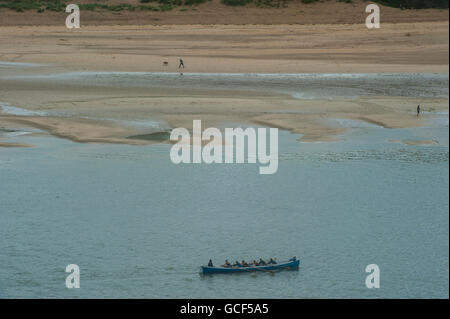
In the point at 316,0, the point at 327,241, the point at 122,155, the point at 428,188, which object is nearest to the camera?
the point at 327,241

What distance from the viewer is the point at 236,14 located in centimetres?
7362

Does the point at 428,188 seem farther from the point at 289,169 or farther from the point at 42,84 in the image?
the point at 42,84

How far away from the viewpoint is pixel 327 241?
89.4ft

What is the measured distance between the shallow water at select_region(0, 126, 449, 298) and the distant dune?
35367mm

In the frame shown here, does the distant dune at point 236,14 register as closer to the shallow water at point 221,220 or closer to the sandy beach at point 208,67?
the sandy beach at point 208,67

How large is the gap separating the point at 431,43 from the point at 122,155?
34.5 metres

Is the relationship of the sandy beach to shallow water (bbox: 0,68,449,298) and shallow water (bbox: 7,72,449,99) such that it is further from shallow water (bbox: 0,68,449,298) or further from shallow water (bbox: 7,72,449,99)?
shallow water (bbox: 0,68,449,298)

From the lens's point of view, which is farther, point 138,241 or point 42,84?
point 42,84

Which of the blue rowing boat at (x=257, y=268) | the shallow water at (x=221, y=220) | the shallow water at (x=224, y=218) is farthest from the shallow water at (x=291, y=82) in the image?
the blue rowing boat at (x=257, y=268)

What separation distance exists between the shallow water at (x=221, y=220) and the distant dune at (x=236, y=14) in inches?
1392

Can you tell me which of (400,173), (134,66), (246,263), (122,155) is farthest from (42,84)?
(246,263)

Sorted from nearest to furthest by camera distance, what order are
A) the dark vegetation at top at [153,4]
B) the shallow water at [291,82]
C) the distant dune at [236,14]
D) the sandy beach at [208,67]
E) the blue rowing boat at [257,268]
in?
the blue rowing boat at [257,268] < the sandy beach at [208,67] < the shallow water at [291,82] < the distant dune at [236,14] < the dark vegetation at top at [153,4]

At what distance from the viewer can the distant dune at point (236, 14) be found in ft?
234

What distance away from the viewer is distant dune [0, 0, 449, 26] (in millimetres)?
71375
